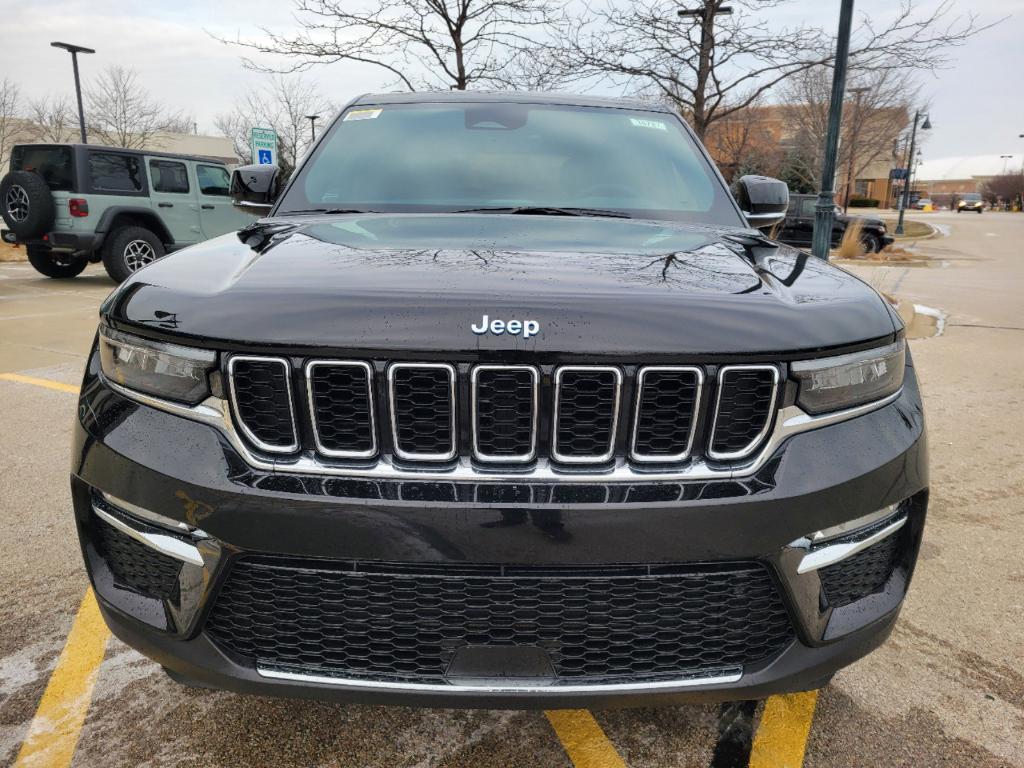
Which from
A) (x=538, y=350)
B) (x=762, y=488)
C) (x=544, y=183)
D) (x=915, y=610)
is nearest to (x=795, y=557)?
(x=762, y=488)

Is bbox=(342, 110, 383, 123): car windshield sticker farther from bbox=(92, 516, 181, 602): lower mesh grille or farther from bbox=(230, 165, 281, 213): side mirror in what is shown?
bbox=(92, 516, 181, 602): lower mesh grille

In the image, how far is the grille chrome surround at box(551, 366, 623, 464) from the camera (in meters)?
1.40

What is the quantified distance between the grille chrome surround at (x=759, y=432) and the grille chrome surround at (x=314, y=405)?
26.1 inches

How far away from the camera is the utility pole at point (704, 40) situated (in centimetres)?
1005

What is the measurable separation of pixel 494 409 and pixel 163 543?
74 centimetres

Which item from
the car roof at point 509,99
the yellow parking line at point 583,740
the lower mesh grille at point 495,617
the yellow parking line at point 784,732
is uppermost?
the car roof at point 509,99

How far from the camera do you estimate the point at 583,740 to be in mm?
1937

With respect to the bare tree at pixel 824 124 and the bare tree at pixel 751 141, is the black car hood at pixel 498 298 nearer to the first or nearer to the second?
the bare tree at pixel 751 141

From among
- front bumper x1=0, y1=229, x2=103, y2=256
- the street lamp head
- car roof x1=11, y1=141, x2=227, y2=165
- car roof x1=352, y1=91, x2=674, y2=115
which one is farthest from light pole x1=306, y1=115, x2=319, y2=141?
car roof x1=352, y1=91, x2=674, y2=115

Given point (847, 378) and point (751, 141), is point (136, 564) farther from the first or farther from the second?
point (751, 141)

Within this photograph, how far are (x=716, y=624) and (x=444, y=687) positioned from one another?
0.56 metres

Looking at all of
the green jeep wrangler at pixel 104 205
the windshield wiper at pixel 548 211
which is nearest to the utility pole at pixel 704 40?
the green jeep wrangler at pixel 104 205

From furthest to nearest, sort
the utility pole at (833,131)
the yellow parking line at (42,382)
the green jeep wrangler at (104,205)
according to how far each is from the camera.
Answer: the green jeep wrangler at (104,205) < the utility pole at (833,131) < the yellow parking line at (42,382)

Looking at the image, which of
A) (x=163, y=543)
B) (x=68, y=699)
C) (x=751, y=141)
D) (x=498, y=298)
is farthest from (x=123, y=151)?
(x=751, y=141)
